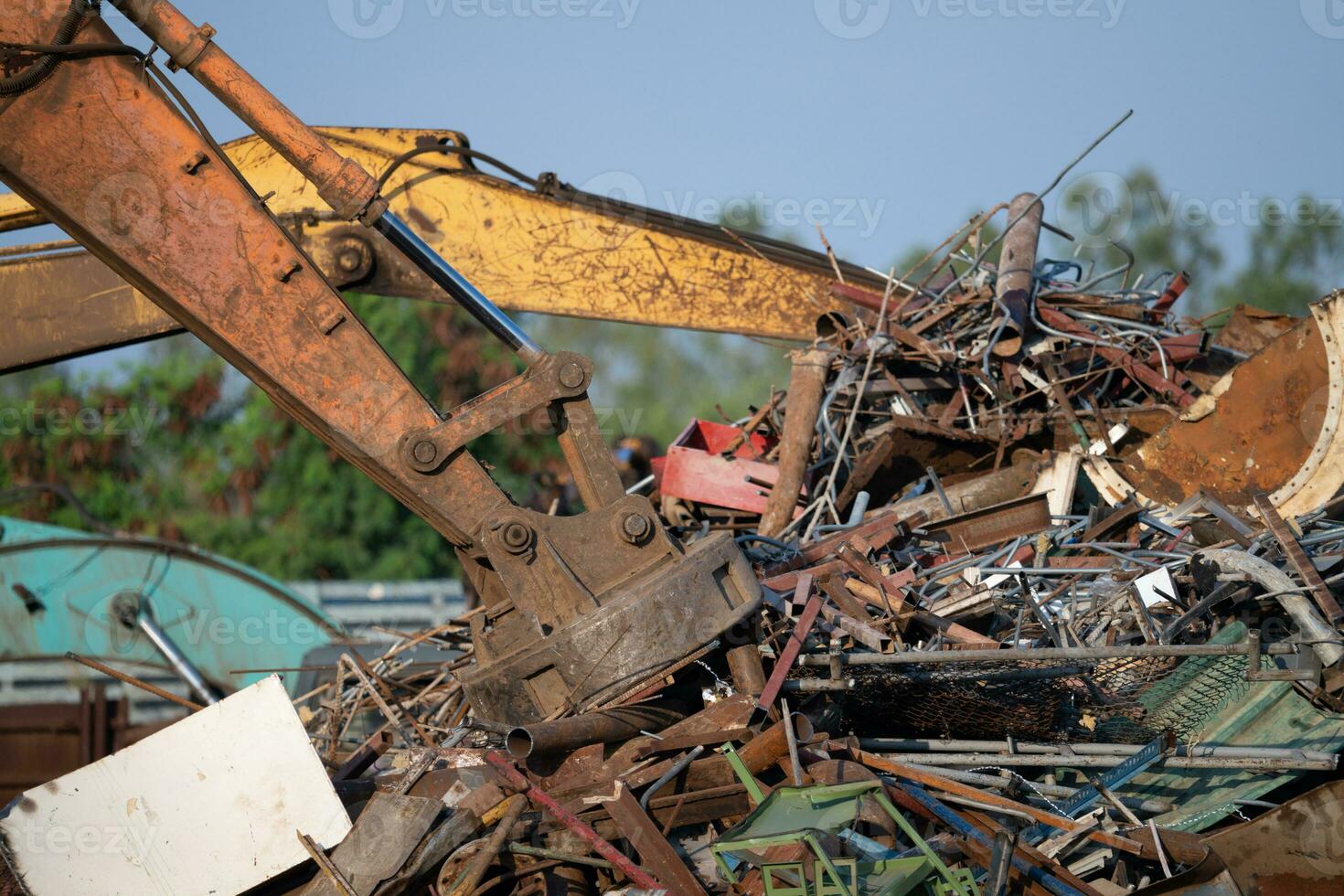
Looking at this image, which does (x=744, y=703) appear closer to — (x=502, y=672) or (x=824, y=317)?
(x=502, y=672)

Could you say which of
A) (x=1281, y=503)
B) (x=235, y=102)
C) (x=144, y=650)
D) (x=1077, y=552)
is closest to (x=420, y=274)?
(x=235, y=102)

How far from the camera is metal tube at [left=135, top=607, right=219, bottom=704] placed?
8.54 m

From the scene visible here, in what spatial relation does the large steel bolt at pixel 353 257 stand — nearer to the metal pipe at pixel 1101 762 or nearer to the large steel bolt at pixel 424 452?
the large steel bolt at pixel 424 452

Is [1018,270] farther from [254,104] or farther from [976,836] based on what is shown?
[254,104]

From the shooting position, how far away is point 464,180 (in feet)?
20.7

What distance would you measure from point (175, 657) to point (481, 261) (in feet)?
14.3

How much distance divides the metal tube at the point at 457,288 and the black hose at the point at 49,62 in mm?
1088

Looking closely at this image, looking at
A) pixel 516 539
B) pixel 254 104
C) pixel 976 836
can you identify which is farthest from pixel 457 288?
pixel 976 836

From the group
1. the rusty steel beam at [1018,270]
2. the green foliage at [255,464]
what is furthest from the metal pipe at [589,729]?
the green foliage at [255,464]

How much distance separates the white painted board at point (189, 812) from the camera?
411cm

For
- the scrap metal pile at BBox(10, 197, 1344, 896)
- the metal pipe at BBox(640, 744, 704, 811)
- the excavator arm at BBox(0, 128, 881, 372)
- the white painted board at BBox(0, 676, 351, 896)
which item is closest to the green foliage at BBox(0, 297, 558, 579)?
the excavator arm at BBox(0, 128, 881, 372)

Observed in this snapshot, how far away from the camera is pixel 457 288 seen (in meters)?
4.56

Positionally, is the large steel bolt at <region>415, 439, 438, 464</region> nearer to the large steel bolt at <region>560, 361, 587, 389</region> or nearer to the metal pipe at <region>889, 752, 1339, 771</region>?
the large steel bolt at <region>560, 361, 587, 389</region>

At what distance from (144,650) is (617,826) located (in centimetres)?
711
